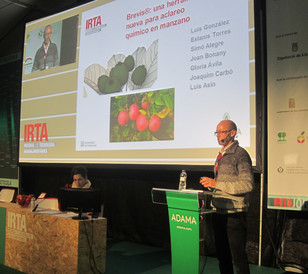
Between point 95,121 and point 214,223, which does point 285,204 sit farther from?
point 95,121

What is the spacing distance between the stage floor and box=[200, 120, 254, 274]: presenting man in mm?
516

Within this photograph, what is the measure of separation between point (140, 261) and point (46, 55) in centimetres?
312

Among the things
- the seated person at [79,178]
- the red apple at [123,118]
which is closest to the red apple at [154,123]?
the red apple at [123,118]

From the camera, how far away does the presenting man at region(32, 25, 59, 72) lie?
5.07m

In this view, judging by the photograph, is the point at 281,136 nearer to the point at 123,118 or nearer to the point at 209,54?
the point at 209,54

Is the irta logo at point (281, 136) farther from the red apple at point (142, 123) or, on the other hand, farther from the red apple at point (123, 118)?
the red apple at point (123, 118)

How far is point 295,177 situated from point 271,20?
1.47 meters

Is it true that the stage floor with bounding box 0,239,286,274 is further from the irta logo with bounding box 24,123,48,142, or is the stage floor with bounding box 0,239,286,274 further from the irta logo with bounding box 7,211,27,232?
the irta logo with bounding box 24,123,48,142

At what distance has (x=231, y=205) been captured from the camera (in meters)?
2.58

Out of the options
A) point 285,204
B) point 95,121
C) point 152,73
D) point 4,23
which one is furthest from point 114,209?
point 4,23

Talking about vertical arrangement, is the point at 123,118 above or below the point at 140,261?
above

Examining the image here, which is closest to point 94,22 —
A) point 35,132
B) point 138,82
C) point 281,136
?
point 138,82

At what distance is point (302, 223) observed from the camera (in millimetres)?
3420

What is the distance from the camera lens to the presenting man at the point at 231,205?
8.25 feet
